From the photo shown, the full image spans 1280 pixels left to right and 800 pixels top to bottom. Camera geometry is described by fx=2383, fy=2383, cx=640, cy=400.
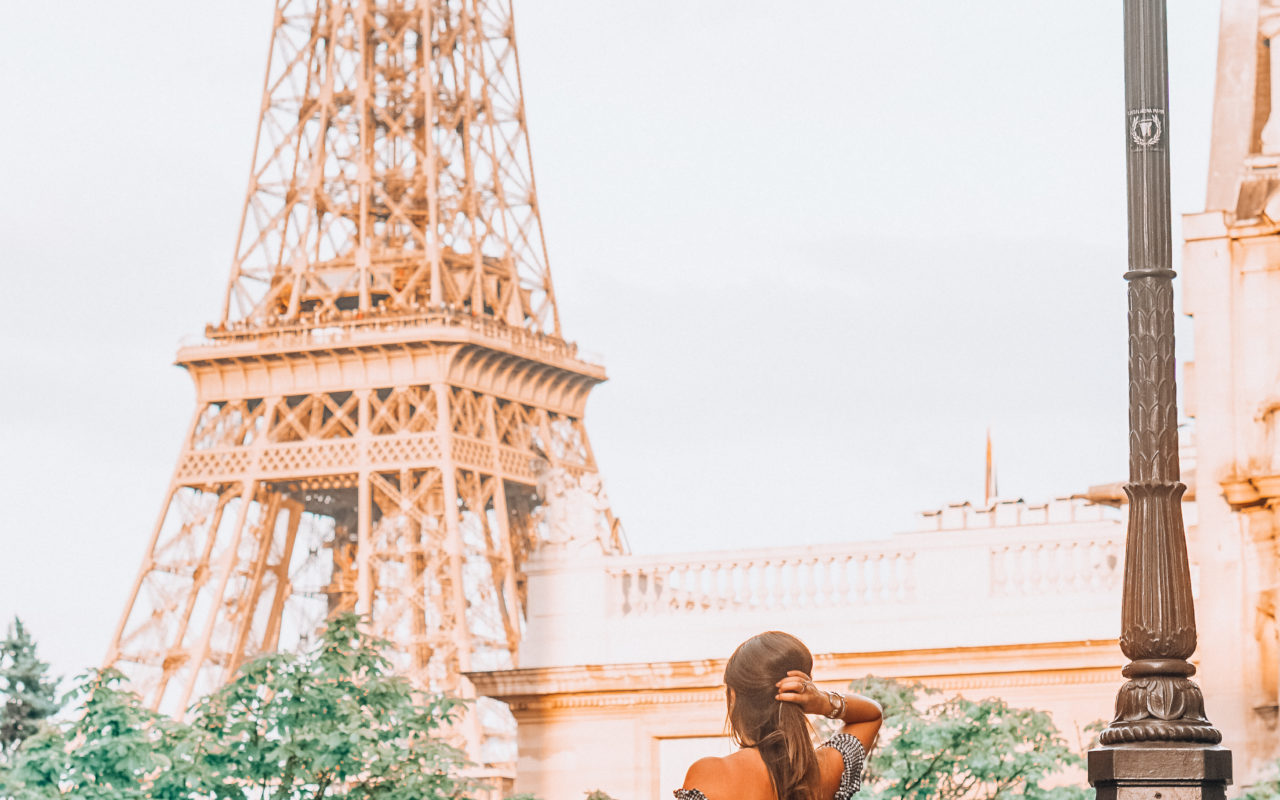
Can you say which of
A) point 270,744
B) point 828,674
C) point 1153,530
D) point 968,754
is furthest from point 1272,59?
point 1153,530

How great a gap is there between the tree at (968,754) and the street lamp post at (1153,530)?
30.9 feet

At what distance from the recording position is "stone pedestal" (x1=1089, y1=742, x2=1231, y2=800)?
8711mm

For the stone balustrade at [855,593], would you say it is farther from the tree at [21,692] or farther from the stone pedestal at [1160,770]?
the stone pedestal at [1160,770]

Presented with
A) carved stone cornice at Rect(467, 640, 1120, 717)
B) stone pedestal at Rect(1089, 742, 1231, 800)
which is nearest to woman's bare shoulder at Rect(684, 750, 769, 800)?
stone pedestal at Rect(1089, 742, 1231, 800)

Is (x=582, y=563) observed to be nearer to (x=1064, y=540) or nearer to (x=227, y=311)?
(x=1064, y=540)

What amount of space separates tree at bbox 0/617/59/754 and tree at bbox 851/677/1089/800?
574 inches

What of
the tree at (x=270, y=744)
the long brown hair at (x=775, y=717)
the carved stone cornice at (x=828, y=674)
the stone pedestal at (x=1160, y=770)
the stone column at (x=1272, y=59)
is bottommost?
the long brown hair at (x=775, y=717)

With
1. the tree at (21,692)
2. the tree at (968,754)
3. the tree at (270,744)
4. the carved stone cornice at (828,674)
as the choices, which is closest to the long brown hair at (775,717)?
the tree at (968,754)

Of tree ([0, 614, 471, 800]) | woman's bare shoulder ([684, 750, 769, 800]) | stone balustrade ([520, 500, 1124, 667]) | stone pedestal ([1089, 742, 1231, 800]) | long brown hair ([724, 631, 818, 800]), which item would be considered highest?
stone balustrade ([520, 500, 1124, 667])

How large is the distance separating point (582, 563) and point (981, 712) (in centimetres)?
677

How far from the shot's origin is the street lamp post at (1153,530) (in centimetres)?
880

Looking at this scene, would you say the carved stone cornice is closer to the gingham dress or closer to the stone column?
the stone column

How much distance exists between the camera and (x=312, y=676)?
65.4ft

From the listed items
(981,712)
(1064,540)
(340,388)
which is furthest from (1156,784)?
(340,388)
